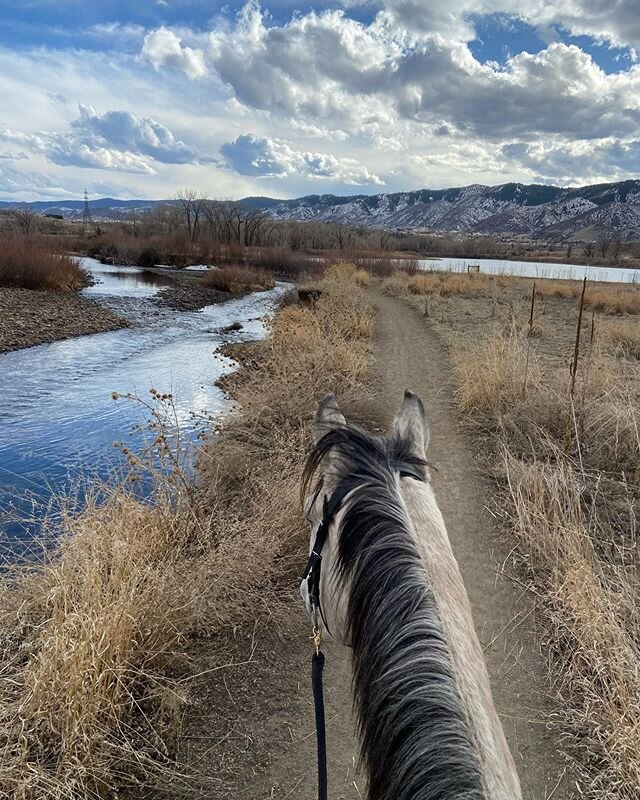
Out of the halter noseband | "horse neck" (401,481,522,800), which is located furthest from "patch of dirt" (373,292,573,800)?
the halter noseband

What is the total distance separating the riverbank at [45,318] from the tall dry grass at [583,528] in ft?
43.4

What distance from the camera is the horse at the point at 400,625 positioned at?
958mm

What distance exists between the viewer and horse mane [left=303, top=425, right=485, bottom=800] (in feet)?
3.09

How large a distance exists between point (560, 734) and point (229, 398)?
26.0 ft

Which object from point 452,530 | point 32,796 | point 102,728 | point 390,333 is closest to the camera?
point 32,796

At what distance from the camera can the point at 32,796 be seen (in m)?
2.02

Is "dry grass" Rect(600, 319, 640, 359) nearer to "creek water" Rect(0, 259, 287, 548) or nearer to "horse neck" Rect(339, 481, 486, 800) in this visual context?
"creek water" Rect(0, 259, 287, 548)

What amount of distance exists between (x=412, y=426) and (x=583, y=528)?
2.71 meters

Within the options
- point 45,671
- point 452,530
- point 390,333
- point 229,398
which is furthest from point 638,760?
point 390,333

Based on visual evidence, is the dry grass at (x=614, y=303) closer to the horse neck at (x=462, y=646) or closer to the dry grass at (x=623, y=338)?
the dry grass at (x=623, y=338)

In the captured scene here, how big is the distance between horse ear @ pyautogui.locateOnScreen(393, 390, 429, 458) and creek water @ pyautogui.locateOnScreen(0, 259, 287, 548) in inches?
126

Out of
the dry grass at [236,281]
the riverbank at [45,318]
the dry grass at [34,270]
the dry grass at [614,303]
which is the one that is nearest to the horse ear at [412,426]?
the riverbank at [45,318]

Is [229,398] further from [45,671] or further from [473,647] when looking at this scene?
[473,647]

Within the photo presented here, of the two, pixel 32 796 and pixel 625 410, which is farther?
pixel 625 410
